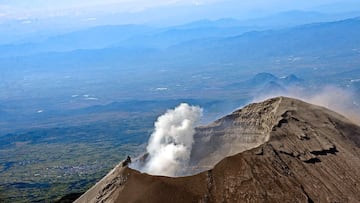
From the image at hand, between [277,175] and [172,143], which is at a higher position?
[172,143]

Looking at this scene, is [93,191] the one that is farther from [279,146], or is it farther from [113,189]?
[279,146]

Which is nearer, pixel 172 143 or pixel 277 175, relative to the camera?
pixel 277 175

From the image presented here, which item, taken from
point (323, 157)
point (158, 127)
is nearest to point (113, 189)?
point (158, 127)

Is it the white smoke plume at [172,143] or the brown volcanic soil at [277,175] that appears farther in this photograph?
the white smoke plume at [172,143]

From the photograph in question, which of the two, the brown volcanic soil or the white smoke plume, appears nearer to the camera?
the brown volcanic soil
